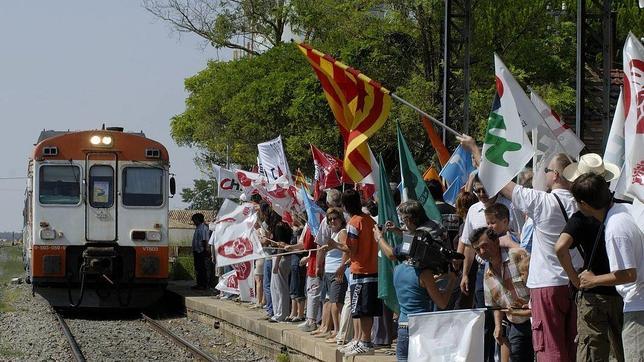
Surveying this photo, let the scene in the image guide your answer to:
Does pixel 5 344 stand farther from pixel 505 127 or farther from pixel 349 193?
pixel 505 127

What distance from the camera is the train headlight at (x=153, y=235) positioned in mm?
21875

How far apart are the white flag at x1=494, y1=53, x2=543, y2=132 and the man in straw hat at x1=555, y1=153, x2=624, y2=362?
3.83 ft

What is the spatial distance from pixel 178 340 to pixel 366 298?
666 cm

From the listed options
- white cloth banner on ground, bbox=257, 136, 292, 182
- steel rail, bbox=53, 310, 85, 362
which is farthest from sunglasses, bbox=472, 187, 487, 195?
white cloth banner on ground, bbox=257, 136, 292, 182

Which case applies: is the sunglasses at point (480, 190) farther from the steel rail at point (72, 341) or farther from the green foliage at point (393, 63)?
the green foliage at point (393, 63)

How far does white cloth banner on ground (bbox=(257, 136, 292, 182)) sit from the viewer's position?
18.1 metres

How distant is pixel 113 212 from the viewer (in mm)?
21812

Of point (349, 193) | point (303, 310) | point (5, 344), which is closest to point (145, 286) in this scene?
point (5, 344)

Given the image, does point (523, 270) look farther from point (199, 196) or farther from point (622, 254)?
point (199, 196)

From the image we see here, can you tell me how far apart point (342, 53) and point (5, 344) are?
15293 millimetres

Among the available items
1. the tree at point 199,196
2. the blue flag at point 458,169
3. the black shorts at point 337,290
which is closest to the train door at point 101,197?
the black shorts at point 337,290

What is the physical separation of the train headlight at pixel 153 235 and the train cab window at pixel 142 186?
50 centimetres

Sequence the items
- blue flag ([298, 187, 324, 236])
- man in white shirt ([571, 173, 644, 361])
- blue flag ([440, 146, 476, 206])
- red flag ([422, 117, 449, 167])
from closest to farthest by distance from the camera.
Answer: man in white shirt ([571, 173, 644, 361]), blue flag ([440, 146, 476, 206]), red flag ([422, 117, 449, 167]), blue flag ([298, 187, 324, 236])

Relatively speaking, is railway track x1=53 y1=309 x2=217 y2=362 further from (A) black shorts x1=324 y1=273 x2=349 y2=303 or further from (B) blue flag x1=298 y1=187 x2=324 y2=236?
(A) black shorts x1=324 y1=273 x2=349 y2=303
